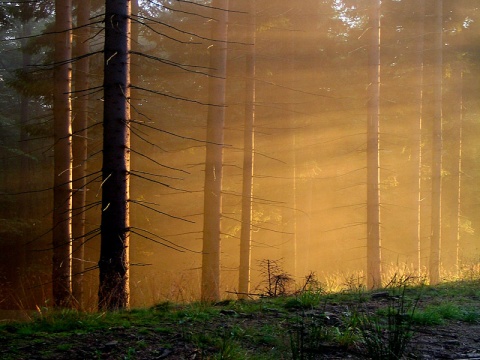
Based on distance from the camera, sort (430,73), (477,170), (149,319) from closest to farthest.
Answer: (149,319), (430,73), (477,170)

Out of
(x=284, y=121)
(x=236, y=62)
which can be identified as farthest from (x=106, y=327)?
(x=284, y=121)

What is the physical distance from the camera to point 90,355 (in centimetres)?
445

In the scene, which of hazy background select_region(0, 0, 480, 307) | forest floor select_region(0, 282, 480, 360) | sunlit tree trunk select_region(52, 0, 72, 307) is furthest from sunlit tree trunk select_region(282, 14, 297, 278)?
forest floor select_region(0, 282, 480, 360)

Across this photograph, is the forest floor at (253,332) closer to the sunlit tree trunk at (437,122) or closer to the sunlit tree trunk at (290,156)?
the sunlit tree trunk at (290,156)

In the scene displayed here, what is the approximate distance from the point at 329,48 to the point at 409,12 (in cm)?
354

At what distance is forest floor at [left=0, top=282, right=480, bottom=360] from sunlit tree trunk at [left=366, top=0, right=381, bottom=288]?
8.07 metres

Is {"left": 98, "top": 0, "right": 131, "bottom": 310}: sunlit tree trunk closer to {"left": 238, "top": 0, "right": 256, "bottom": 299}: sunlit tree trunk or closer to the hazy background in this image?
the hazy background

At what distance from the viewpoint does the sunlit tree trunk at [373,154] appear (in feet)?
49.5

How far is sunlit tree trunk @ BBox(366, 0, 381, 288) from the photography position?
49.5 ft

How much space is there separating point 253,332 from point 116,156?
3.62m

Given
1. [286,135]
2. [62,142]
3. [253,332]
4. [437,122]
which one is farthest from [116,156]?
[286,135]

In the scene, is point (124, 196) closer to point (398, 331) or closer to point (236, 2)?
point (398, 331)

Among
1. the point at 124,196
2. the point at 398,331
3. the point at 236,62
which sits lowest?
the point at 398,331

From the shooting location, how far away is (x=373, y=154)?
15.4 meters
